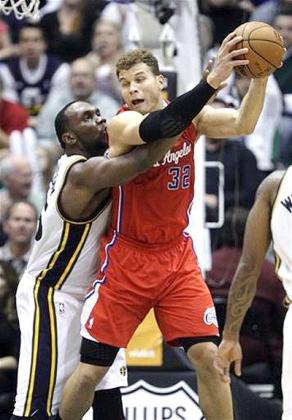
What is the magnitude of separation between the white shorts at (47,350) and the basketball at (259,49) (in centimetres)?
159

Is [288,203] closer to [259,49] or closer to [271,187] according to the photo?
[271,187]

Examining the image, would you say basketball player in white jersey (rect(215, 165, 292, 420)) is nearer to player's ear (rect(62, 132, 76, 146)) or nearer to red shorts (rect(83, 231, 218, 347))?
red shorts (rect(83, 231, 218, 347))

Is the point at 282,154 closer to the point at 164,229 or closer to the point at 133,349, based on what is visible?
the point at 133,349

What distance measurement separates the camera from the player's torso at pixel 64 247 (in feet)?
23.0

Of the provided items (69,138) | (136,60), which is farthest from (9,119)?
(136,60)

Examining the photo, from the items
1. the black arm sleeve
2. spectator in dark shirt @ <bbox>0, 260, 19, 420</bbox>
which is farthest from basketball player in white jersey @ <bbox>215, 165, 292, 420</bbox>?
spectator in dark shirt @ <bbox>0, 260, 19, 420</bbox>

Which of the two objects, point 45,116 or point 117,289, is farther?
point 45,116

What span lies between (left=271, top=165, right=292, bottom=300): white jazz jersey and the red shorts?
1.89 feet

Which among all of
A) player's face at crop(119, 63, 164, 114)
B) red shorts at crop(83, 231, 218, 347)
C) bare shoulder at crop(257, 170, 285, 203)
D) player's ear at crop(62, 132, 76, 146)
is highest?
player's face at crop(119, 63, 164, 114)

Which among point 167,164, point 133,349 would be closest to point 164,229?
point 167,164

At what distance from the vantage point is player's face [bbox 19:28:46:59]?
12.2m

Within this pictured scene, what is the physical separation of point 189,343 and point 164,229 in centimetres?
59

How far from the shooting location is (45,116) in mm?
11602

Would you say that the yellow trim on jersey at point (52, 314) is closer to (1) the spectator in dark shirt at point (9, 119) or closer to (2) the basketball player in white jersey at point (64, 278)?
(2) the basketball player in white jersey at point (64, 278)
